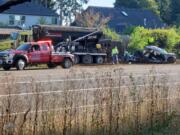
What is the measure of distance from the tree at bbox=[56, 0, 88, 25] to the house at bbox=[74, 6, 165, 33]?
14.8 feet

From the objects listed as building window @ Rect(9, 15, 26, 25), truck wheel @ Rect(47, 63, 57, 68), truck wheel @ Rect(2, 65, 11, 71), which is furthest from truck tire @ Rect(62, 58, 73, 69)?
building window @ Rect(9, 15, 26, 25)

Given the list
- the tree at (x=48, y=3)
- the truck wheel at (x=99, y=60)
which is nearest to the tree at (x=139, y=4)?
the tree at (x=48, y=3)

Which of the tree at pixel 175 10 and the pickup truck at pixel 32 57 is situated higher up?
the tree at pixel 175 10

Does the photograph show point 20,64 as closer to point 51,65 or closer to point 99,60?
point 51,65

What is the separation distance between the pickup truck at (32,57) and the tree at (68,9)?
6244 centimetres

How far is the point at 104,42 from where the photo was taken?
53.5 metres

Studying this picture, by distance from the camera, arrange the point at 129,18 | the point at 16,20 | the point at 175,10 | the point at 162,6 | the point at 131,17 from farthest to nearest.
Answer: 1. the point at 162,6
2. the point at 175,10
3. the point at 131,17
4. the point at 129,18
5. the point at 16,20

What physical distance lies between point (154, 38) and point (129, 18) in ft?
136

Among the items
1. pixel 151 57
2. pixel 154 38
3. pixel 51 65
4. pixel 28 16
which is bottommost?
pixel 151 57

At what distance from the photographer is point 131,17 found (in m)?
107

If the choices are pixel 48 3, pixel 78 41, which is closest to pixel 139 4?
pixel 48 3

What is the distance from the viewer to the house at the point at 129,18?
343 ft

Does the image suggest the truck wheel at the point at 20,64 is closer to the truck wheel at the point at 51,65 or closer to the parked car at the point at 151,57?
the truck wheel at the point at 51,65

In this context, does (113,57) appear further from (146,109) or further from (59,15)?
(59,15)
